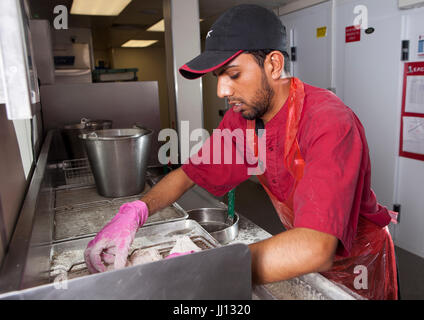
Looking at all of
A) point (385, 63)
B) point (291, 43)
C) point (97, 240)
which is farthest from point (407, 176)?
point (97, 240)

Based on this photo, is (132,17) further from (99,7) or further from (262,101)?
(262,101)

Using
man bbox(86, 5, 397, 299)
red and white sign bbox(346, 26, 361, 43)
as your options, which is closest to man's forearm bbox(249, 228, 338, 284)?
man bbox(86, 5, 397, 299)

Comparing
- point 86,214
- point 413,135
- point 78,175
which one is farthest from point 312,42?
point 86,214

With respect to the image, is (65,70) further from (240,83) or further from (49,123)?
(240,83)

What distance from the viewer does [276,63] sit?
3.64ft

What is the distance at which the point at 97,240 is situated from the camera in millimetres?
1045

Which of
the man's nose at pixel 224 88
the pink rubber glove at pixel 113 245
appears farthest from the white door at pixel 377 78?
the pink rubber glove at pixel 113 245

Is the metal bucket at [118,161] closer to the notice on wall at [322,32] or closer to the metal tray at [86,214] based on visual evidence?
the metal tray at [86,214]

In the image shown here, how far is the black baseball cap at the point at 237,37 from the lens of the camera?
1042mm

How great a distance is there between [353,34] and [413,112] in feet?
3.44

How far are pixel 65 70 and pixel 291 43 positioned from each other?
3.30m

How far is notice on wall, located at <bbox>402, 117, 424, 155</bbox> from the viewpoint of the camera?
3.03m

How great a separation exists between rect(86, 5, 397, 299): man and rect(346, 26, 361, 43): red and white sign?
2.64 meters
